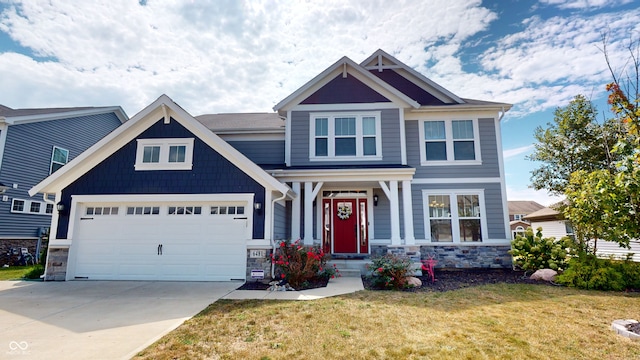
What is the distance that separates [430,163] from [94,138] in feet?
58.3

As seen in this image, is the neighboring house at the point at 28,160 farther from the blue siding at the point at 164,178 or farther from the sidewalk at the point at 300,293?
the sidewalk at the point at 300,293

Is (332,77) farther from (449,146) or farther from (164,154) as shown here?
(164,154)

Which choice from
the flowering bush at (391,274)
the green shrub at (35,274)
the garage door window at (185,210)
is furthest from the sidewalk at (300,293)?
the green shrub at (35,274)

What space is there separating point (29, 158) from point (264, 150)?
10920 mm

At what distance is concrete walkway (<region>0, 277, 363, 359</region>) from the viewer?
3.90 meters

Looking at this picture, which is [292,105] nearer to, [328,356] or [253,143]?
[253,143]

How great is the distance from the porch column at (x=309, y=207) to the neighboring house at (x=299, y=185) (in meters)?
0.03

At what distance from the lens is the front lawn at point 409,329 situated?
3.77 m

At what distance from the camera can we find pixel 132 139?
372 inches

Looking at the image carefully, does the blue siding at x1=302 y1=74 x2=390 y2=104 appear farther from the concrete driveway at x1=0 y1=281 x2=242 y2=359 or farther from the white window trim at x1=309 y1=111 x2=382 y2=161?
the concrete driveway at x1=0 y1=281 x2=242 y2=359

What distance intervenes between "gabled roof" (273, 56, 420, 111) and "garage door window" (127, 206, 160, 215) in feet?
17.1

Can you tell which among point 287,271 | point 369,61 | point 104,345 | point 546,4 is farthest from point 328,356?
point 369,61

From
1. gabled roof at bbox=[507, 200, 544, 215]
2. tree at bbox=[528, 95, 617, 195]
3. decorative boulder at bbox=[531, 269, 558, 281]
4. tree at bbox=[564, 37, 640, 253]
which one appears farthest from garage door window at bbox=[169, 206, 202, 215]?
gabled roof at bbox=[507, 200, 544, 215]

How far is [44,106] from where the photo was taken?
62.3 ft
